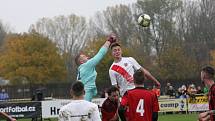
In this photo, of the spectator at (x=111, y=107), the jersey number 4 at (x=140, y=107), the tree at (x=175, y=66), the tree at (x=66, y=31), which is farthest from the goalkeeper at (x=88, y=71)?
the tree at (x=66, y=31)

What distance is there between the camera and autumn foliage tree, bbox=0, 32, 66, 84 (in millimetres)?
69125

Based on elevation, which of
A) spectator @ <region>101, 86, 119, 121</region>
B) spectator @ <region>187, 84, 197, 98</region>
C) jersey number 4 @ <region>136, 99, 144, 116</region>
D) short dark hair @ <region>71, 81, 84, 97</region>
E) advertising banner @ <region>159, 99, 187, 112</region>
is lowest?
advertising banner @ <region>159, 99, 187, 112</region>

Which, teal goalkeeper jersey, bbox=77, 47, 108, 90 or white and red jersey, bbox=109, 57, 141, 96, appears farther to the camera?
white and red jersey, bbox=109, 57, 141, 96

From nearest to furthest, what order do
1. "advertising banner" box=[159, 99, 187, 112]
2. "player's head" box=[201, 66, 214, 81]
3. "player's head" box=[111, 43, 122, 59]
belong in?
"player's head" box=[201, 66, 214, 81]
"player's head" box=[111, 43, 122, 59]
"advertising banner" box=[159, 99, 187, 112]

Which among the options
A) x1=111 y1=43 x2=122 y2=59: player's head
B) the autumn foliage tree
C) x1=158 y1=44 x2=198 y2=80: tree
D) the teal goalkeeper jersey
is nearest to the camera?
the teal goalkeeper jersey

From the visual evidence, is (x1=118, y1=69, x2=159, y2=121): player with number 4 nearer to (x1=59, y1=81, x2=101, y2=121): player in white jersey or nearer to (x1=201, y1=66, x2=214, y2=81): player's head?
(x1=201, y1=66, x2=214, y2=81): player's head

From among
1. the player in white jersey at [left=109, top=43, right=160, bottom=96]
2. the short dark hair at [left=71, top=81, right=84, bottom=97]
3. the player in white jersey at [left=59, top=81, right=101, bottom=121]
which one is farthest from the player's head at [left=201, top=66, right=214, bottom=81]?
the player in white jersey at [left=109, top=43, right=160, bottom=96]

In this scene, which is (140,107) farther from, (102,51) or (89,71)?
(89,71)

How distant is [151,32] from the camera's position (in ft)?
259

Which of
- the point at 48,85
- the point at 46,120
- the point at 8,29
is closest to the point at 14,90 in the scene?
the point at 48,85

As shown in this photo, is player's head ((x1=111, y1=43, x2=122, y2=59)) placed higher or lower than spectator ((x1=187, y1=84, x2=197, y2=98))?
higher

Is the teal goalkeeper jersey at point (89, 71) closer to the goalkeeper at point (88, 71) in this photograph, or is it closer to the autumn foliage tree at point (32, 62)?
the goalkeeper at point (88, 71)

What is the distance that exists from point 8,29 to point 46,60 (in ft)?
155

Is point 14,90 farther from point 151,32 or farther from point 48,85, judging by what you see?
point 151,32
